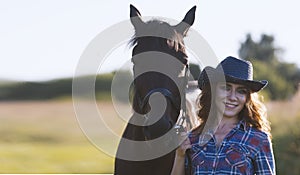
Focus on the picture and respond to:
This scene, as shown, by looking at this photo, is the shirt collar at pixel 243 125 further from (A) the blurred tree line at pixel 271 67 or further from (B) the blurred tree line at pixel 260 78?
(A) the blurred tree line at pixel 271 67

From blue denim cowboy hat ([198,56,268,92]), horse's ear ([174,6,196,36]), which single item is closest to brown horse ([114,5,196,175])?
horse's ear ([174,6,196,36])

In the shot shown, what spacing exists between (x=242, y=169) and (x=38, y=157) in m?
17.8

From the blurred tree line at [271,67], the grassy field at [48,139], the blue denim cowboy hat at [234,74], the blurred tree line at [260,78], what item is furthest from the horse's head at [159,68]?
the blurred tree line at [271,67]

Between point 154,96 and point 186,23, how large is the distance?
35.7 inches

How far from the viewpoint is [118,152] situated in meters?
5.60

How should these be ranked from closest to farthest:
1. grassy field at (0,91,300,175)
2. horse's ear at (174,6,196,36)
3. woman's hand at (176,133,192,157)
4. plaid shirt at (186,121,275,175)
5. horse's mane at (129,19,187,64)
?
plaid shirt at (186,121,275,175)
woman's hand at (176,133,192,157)
horse's mane at (129,19,187,64)
horse's ear at (174,6,196,36)
grassy field at (0,91,300,175)

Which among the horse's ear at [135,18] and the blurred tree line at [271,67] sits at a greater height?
the blurred tree line at [271,67]

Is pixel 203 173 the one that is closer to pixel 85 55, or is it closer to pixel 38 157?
pixel 85 55

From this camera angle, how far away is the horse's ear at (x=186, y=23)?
17.9ft

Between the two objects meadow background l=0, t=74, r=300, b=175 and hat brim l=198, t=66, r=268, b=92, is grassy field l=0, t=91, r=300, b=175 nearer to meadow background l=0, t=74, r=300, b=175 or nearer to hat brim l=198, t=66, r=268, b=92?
meadow background l=0, t=74, r=300, b=175

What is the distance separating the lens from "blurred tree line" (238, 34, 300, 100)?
2539 centimetres

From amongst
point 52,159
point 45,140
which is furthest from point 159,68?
point 45,140

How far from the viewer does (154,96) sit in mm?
4852

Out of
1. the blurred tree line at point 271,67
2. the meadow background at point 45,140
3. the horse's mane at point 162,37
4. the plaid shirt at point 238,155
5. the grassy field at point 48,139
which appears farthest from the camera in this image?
the blurred tree line at point 271,67
